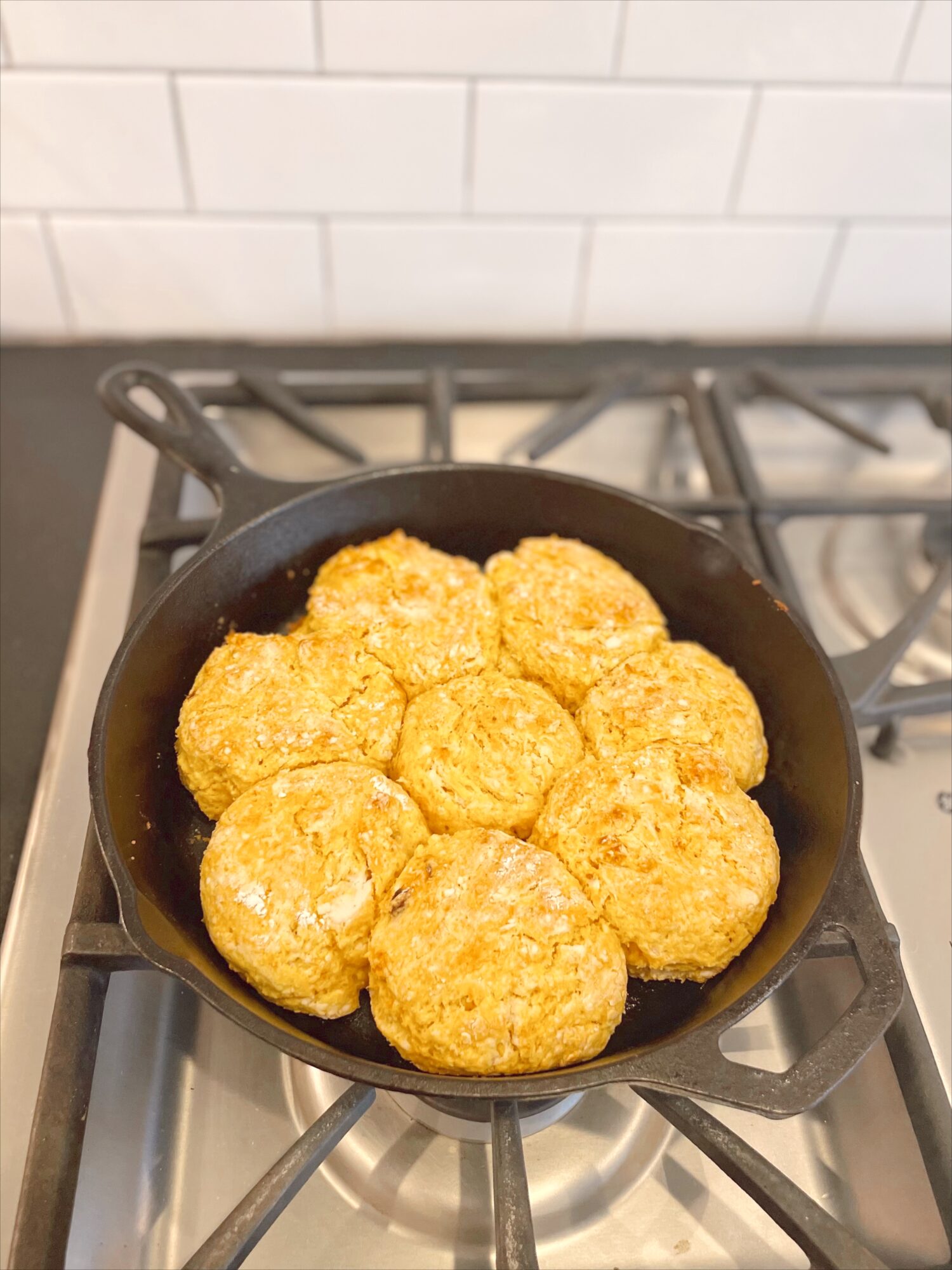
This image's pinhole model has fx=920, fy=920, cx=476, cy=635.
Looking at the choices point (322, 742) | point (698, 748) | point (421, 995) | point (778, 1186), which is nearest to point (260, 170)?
point (322, 742)

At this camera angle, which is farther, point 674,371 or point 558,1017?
point 674,371

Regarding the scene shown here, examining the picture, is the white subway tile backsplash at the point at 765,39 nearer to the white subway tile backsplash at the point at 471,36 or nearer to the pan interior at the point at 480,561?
the white subway tile backsplash at the point at 471,36

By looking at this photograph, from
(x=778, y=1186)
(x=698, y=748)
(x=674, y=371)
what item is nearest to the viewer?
(x=778, y=1186)

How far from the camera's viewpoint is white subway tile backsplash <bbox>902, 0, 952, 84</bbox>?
1128mm

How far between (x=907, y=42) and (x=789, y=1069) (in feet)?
3.97

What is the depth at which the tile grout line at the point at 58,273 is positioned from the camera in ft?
4.13

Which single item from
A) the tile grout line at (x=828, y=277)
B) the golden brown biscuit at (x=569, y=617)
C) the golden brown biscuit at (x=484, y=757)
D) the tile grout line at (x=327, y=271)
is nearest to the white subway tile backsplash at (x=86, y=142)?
the tile grout line at (x=327, y=271)

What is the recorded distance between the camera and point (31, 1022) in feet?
2.54

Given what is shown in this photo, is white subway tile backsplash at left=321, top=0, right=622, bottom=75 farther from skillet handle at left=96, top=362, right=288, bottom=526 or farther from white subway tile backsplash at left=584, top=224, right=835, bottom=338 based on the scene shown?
skillet handle at left=96, top=362, right=288, bottom=526

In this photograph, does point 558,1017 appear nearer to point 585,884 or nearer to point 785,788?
point 585,884

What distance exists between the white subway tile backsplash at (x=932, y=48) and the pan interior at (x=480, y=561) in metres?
0.71

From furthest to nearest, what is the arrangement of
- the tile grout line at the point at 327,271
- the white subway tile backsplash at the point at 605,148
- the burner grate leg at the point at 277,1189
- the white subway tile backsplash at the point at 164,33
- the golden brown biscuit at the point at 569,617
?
the tile grout line at the point at 327,271
the white subway tile backsplash at the point at 605,148
the white subway tile backsplash at the point at 164,33
the golden brown biscuit at the point at 569,617
the burner grate leg at the point at 277,1189

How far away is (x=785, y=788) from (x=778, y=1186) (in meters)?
0.37

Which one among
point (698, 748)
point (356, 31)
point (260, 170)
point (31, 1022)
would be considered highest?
point (356, 31)
